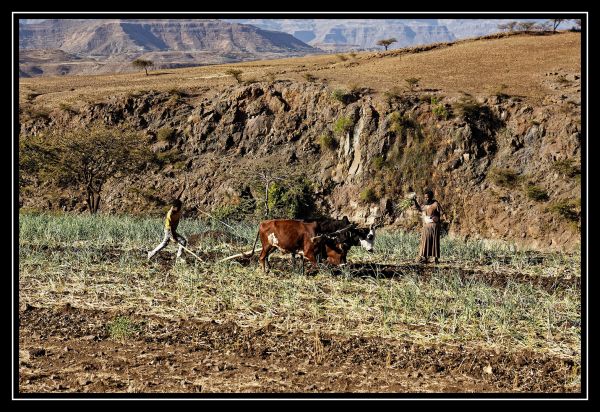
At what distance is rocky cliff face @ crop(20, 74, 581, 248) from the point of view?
23047 mm

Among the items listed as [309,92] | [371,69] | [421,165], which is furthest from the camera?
[371,69]

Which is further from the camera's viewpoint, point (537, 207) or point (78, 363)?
point (537, 207)

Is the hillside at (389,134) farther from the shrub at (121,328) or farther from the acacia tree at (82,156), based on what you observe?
the shrub at (121,328)

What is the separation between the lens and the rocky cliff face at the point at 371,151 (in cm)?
2305

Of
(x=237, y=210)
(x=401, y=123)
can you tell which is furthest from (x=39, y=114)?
(x=401, y=123)

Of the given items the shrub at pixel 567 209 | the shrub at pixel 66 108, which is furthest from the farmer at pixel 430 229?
the shrub at pixel 66 108

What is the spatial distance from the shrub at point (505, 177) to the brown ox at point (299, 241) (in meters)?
14.3

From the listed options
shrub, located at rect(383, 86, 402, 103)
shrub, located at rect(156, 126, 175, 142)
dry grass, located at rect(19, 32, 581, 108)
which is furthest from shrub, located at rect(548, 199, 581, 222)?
shrub, located at rect(156, 126, 175, 142)

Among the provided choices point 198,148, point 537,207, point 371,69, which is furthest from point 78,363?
point 371,69

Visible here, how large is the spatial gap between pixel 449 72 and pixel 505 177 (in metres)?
9.12

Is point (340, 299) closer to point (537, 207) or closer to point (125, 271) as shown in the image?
point (125, 271)

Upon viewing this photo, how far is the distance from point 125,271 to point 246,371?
17.2 ft
